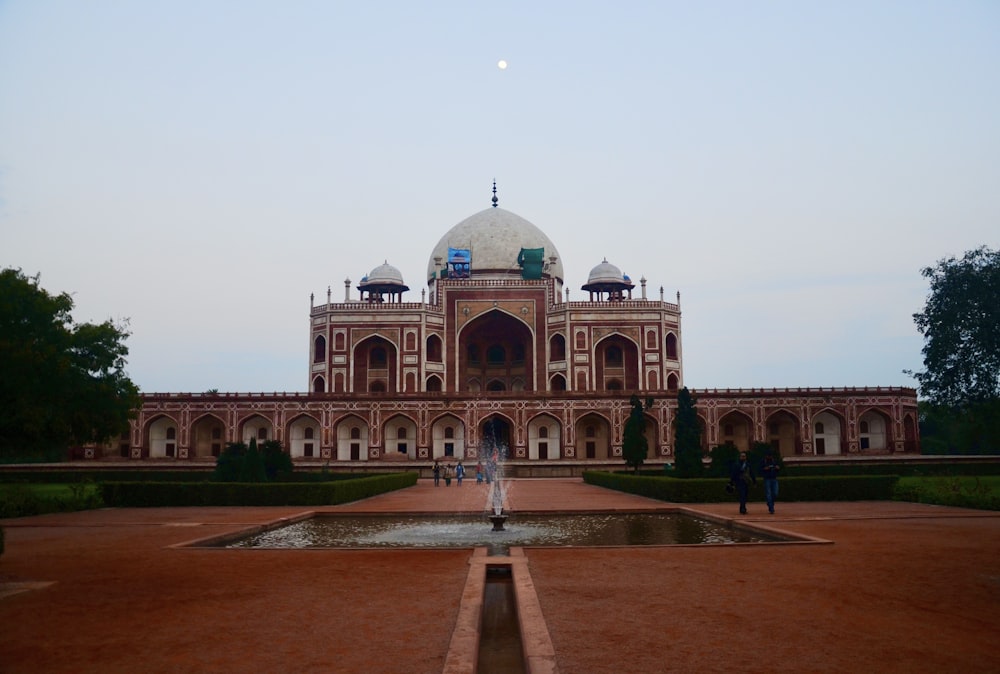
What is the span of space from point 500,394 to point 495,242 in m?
14.8

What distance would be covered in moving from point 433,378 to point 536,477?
1294 centimetres

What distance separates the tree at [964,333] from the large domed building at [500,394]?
500cm

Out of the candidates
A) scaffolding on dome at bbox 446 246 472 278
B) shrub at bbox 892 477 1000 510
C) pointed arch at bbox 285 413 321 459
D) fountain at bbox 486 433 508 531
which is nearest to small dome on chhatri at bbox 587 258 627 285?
scaffolding on dome at bbox 446 246 472 278

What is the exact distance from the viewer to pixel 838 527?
12.2m

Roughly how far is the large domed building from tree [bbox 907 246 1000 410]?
500 cm

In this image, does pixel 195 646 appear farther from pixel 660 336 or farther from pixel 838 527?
pixel 660 336

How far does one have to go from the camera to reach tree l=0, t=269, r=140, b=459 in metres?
19.0

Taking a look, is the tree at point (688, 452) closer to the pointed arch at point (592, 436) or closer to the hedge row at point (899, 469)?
the hedge row at point (899, 469)

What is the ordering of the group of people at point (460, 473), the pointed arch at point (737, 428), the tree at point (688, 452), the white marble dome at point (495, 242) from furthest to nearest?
the white marble dome at point (495, 242) < the pointed arch at point (737, 428) < the group of people at point (460, 473) < the tree at point (688, 452)

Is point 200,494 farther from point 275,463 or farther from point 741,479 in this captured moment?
point 741,479

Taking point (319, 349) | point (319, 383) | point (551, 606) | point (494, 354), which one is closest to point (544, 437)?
point (494, 354)

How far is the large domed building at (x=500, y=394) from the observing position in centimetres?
3941

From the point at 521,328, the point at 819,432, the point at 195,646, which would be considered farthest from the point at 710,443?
the point at 195,646

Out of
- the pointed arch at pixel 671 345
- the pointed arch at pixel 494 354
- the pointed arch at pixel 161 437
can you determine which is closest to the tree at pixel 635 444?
the pointed arch at pixel 671 345
